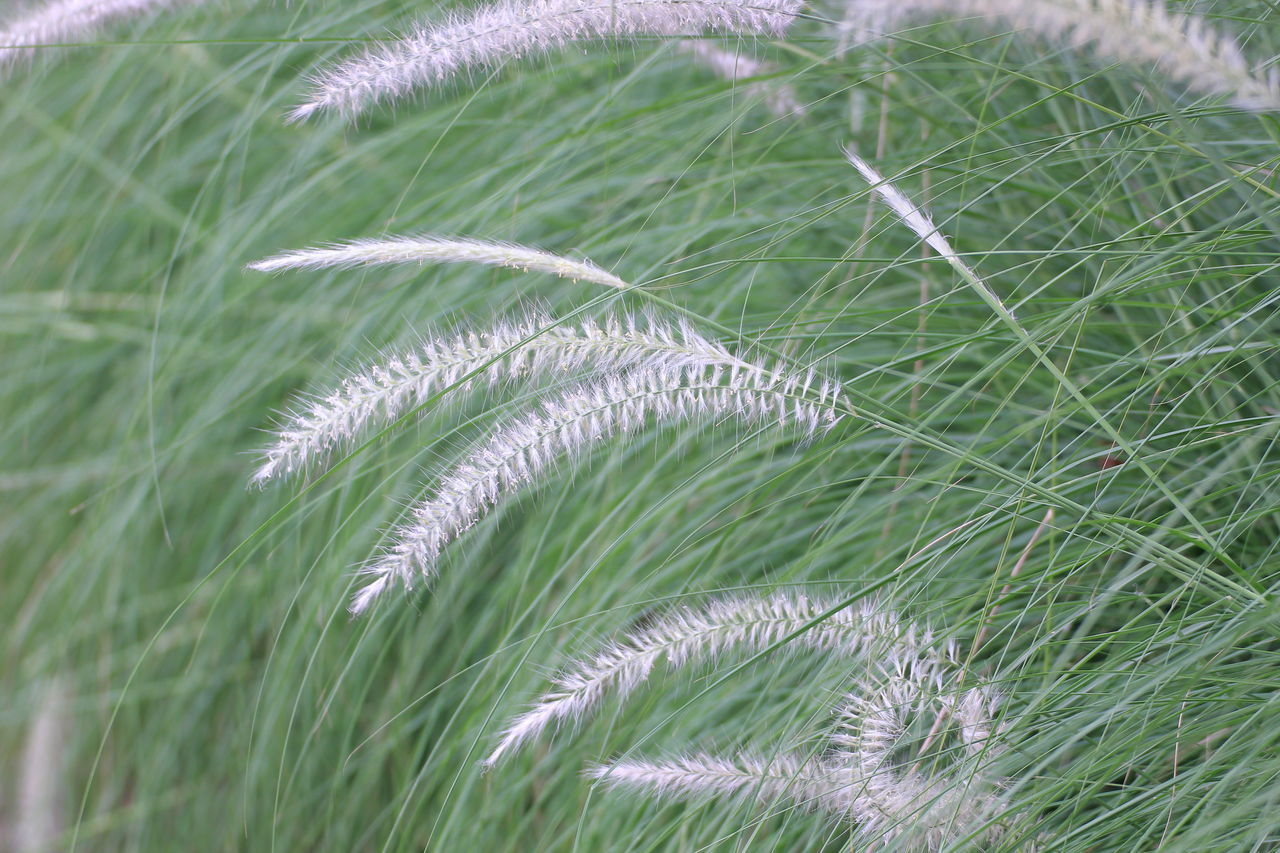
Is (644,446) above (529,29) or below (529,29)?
below

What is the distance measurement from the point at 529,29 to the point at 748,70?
0.52 m

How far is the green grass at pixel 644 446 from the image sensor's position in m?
1.10

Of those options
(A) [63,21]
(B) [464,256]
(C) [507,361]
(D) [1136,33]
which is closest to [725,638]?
(C) [507,361]

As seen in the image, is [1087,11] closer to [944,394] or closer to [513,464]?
[513,464]

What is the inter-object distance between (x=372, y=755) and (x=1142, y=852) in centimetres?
138

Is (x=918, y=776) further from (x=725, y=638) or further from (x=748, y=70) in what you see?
(x=748, y=70)

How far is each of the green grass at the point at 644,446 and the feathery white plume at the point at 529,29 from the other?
14 cm

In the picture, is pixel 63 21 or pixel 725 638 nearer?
pixel 725 638

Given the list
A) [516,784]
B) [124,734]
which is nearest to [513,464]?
[516,784]

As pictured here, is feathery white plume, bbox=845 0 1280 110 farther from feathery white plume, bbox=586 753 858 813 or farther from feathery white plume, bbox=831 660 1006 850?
feathery white plume, bbox=586 753 858 813

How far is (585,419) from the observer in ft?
3.69

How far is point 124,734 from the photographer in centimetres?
231

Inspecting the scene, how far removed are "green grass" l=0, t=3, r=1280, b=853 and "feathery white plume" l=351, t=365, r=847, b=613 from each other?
0.09 meters

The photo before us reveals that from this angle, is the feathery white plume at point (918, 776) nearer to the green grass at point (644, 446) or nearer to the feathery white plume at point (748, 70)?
the green grass at point (644, 446)
